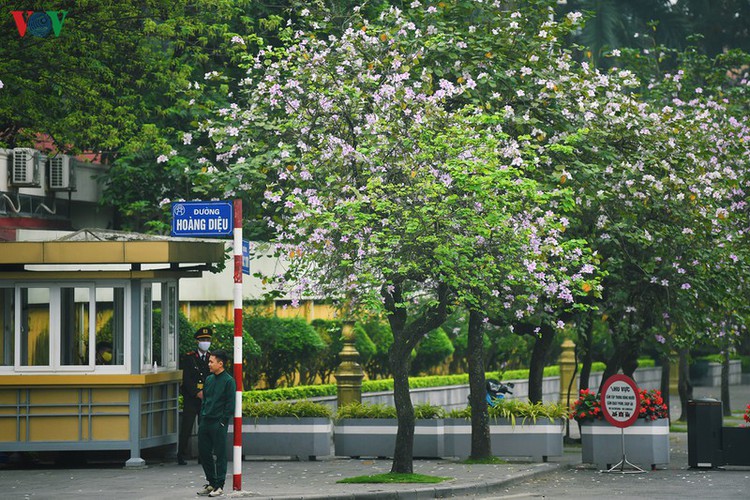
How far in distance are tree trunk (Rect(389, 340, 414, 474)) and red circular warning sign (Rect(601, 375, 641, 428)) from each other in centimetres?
393

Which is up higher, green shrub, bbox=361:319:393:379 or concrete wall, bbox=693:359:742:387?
green shrub, bbox=361:319:393:379

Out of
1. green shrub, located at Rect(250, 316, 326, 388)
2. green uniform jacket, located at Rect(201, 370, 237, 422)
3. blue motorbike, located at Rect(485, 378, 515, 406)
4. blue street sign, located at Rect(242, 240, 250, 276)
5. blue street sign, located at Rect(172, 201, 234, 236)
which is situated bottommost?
blue motorbike, located at Rect(485, 378, 515, 406)

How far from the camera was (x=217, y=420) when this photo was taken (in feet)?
55.8

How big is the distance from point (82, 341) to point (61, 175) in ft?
30.1

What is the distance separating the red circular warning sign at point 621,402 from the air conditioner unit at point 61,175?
1337cm

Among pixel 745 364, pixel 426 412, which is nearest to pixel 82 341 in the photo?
pixel 426 412

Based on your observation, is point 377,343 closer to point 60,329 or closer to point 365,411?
point 365,411

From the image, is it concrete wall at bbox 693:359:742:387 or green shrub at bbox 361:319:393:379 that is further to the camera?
concrete wall at bbox 693:359:742:387

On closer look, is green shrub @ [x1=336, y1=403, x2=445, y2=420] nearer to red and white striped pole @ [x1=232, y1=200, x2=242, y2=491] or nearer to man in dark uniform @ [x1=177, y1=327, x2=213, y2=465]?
man in dark uniform @ [x1=177, y1=327, x2=213, y2=465]

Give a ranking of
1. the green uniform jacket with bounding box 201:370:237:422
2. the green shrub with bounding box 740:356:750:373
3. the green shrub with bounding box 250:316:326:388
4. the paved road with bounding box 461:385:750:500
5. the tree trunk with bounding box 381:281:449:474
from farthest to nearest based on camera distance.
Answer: the green shrub with bounding box 740:356:750:373 → the green shrub with bounding box 250:316:326:388 → the tree trunk with bounding box 381:281:449:474 → the paved road with bounding box 461:385:750:500 → the green uniform jacket with bounding box 201:370:237:422

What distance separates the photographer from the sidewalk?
1748 centimetres

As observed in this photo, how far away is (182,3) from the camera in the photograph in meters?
27.5

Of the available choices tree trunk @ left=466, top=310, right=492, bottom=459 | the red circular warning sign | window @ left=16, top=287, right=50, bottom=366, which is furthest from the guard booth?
the red circular warning sign

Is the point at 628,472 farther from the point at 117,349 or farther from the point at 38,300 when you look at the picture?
the point at 38,300
